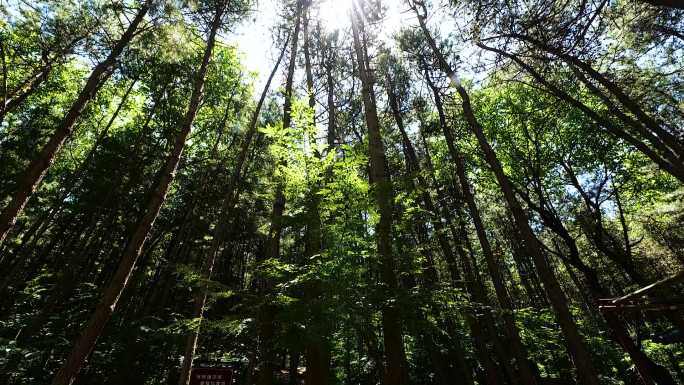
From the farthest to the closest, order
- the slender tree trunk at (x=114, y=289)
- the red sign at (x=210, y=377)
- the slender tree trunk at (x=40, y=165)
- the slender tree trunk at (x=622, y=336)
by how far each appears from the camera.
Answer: the red sign at (x=210, y=377) → the slender tree trunk at (x=40, y=165) → the slender tree trunk at (x=114, y=289) → the slender tree trunk at (x=622, y=336)

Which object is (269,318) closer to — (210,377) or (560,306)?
(210,377)

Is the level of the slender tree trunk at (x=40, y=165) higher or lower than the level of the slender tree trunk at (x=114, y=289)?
higher

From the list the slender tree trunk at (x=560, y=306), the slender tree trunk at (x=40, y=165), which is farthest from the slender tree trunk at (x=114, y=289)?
the slender tree trunk at (x=560, y=306)

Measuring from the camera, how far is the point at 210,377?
638 centimetres

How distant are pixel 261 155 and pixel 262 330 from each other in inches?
433

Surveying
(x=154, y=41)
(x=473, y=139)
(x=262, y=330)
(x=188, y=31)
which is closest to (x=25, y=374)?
(x=262, y=330)

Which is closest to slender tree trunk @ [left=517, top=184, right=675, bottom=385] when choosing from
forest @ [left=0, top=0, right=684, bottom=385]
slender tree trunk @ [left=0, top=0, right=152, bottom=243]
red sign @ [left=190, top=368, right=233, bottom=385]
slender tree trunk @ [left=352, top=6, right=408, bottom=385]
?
forest @ [left=0, top=0, right=684, bottom=385]

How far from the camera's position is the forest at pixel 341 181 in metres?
5.81

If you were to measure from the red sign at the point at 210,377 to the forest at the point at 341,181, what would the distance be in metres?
0.07

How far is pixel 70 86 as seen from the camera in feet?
60.0

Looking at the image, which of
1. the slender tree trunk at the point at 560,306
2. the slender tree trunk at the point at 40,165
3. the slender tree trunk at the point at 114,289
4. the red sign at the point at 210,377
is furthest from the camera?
the red sign at the point at 210,377

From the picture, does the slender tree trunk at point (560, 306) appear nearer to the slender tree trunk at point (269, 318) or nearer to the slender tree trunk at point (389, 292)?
the slender tree trunk at point (389, 292)

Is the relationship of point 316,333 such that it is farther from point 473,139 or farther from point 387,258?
point 473,139

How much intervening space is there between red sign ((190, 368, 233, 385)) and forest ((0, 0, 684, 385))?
0.07 metres
